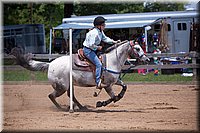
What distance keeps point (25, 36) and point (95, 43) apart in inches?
821

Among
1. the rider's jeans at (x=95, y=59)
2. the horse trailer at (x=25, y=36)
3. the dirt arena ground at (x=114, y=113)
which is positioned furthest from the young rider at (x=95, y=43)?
the horse trailer at (x=25, y=36)

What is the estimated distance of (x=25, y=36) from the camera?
30188 millimetres

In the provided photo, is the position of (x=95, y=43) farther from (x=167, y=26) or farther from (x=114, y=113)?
(x=167, y=26)

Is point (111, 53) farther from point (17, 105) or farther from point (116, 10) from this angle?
point (116, 10)

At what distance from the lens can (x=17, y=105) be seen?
1122 cm

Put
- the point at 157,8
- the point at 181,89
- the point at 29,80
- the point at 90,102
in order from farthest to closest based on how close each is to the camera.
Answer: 1. the point at 157,8
2. the point at 29,80
3. the point at 181,89
4. the point at 90,102

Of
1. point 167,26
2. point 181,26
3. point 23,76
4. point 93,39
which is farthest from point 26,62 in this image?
point 181,26


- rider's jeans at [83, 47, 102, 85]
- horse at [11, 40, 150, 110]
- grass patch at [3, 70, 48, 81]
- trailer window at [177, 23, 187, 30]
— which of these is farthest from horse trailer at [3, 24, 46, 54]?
rider's jeans at [83, 47, 102, 85]

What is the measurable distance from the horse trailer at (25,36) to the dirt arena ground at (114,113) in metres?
15.4

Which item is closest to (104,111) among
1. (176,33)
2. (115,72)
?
(115,72)

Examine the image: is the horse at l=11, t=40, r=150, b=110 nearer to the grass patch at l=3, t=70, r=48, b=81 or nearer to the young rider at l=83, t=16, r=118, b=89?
the young rider at l=83, t=16, r=118, b=89

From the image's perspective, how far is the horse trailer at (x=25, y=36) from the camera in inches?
1169

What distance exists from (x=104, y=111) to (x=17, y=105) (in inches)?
93.5

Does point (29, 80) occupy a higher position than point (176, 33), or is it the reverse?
point (176, 33)
